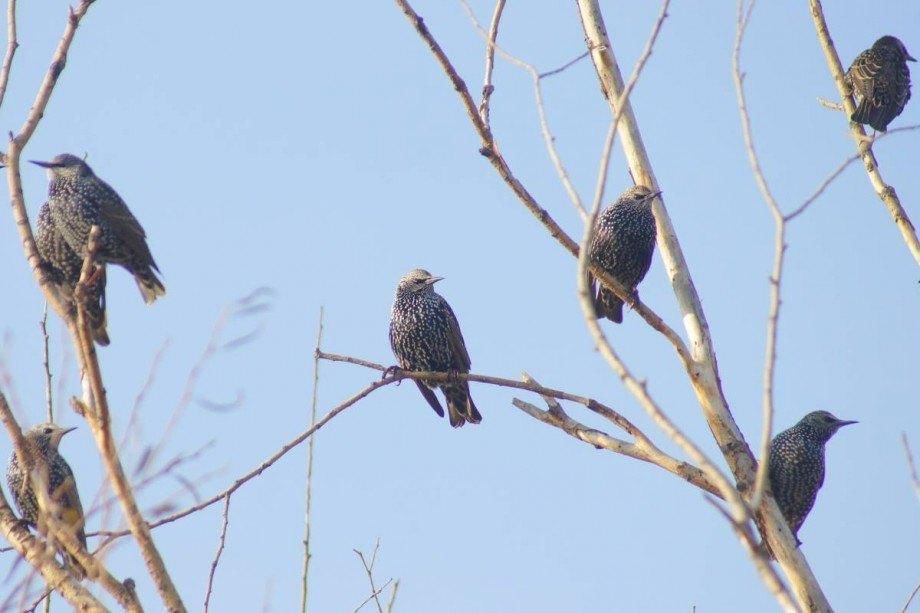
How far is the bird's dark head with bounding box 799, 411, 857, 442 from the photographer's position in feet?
27.0

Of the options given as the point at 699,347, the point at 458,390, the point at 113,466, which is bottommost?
the point at 113,466

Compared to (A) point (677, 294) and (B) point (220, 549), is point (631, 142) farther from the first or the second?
(B) point (220, 549)

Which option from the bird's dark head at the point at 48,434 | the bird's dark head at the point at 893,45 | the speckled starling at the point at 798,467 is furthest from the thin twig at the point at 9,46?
the bird's dark head at the point at 893,45

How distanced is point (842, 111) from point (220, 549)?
4.54 m

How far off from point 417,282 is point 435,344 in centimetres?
51

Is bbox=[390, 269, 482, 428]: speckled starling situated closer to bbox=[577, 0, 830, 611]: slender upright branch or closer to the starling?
bbox=[577, 0, 830, 611]: slender upright branch

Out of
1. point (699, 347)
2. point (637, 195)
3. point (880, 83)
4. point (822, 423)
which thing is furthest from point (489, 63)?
point (880, 83)

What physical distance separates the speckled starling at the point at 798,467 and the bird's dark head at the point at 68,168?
4175 millimetres

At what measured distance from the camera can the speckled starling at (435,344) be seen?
820 cm

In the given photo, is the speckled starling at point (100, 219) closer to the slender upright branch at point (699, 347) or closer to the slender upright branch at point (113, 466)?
the slender upright branch at point (699, 347)

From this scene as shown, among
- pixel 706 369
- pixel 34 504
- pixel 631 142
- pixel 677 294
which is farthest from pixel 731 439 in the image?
pixel 34 504

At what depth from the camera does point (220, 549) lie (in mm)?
4254

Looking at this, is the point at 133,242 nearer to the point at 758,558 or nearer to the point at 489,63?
the point at 489,63

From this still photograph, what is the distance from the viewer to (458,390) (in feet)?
26.9
